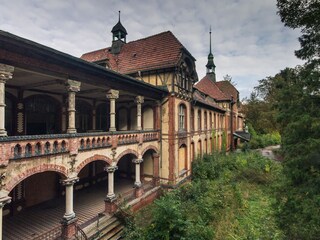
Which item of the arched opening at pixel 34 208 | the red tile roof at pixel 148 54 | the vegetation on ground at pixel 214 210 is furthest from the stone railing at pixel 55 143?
the red tile roof at pixel 148 54

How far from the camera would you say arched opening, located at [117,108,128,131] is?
16.5 meters

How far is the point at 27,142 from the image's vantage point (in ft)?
21.4

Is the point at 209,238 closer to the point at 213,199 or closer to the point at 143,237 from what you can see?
the point at 143,237

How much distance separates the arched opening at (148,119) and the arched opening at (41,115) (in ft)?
19.5

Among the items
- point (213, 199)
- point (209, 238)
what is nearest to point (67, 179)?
point (209, 238)

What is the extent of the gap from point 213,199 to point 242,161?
10.4 metres

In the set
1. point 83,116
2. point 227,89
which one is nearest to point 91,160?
point 83,116

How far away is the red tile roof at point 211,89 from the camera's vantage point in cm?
3139

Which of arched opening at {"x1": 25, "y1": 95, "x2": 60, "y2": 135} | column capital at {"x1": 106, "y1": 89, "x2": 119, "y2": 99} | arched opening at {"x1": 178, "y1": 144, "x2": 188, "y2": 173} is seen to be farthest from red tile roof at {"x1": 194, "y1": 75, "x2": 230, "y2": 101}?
arched opening at {"x1": 25, "y1": 95, "x2": 60, "y2": 135}

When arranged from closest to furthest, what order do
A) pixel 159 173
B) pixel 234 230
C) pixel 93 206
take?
1. pixel 234 230
2. pixel 93 206
3. pixel 159 173

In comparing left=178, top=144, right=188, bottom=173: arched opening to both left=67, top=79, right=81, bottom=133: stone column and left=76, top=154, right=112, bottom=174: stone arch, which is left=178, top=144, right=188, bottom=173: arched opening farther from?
left=67, top=79, right=81, bottom=133: stone column

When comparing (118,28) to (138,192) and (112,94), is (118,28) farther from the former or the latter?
(138,192)

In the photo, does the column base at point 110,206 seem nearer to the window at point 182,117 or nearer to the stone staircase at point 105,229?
the stone staircase at point 105,229

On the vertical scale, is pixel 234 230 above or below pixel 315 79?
below
